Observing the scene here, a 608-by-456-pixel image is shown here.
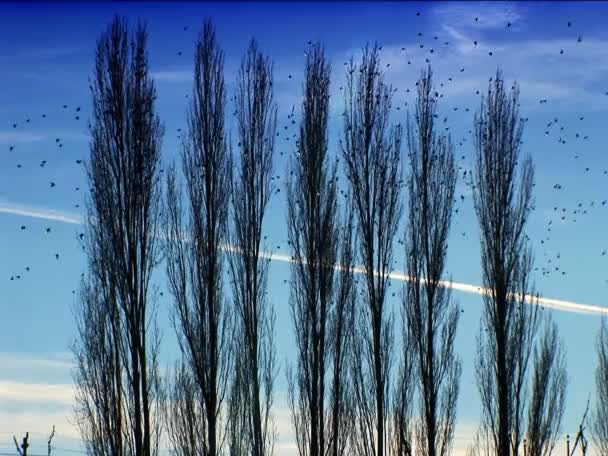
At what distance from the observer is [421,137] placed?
24484mm

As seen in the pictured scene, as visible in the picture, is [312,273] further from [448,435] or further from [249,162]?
[448,435]

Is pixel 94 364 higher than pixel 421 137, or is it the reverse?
pixel 421 137

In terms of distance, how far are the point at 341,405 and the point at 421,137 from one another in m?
6.58

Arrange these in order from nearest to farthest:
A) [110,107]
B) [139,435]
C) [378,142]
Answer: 1. [139,435]
2. [110,107]
3. [378,142]

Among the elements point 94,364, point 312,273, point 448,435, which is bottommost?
point 448,435

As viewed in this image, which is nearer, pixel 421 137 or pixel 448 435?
pixel 448 435

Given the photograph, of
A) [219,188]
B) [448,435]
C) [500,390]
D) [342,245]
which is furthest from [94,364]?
[500,390]

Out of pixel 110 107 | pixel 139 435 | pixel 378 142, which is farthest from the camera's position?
pixel 378 142

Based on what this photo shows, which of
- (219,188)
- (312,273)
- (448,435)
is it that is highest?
(219,188)

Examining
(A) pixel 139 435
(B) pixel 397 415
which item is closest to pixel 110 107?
(A) pixel 139 435

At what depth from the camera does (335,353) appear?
2214cm

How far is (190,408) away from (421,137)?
27.8 feet

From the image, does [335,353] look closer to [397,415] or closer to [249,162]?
[397,415]

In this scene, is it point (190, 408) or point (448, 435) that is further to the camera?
point (448, 435)
